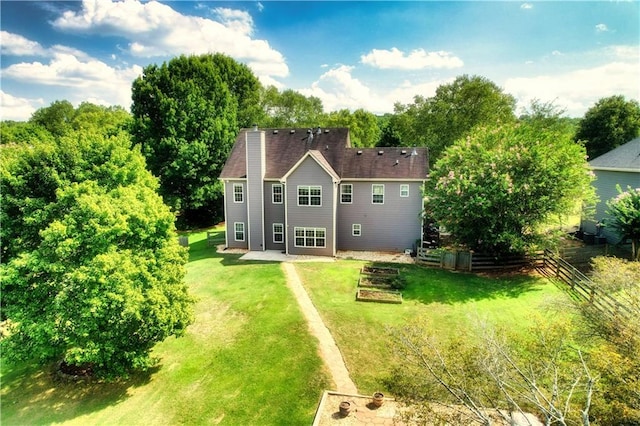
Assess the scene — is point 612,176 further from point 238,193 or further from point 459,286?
point 238,193

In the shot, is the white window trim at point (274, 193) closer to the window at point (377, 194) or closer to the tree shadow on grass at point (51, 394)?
the window at point (377, 194)

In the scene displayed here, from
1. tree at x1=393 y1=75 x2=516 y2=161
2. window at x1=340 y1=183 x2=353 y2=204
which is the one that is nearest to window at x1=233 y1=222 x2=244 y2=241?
window at x1=340 y1=183 x2=353 y2=204

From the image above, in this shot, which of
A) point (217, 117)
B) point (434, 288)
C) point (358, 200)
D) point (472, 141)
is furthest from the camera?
point (217, 117)

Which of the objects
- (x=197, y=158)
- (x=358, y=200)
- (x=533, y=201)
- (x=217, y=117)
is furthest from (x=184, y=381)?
(x=217, y=117)

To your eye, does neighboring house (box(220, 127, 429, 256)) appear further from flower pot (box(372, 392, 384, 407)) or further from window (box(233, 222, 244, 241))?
flower pot (box(372, 392, 384, 407))

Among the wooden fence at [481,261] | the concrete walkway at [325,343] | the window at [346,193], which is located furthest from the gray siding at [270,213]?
the wooden fence at [481,261]

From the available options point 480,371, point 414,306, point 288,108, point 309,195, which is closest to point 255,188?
point 309,195

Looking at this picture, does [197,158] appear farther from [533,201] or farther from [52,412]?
[533,201]
